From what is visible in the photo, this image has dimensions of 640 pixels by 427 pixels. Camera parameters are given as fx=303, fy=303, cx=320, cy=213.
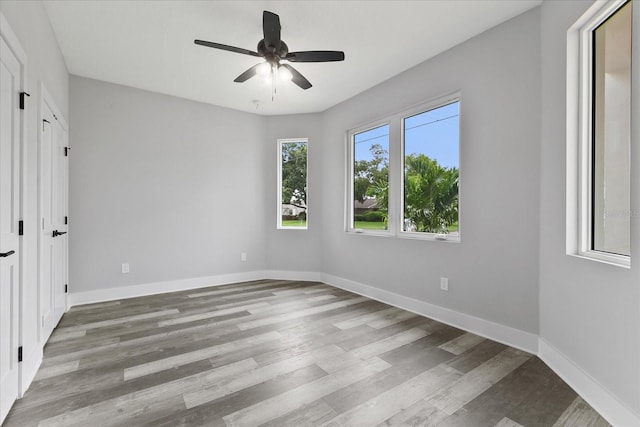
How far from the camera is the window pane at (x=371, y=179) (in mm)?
4027

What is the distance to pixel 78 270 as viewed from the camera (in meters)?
3.76

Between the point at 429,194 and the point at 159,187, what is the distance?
3.64 m

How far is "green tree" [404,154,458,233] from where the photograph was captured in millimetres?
3205

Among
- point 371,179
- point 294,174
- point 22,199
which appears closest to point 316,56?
point 371,179

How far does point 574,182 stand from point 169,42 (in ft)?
12.2

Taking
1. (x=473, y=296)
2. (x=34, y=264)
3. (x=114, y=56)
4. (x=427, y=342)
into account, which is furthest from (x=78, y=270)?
(x=473, y=296)

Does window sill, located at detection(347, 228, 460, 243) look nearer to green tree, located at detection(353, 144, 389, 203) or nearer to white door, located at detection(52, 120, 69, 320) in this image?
green tree, located at detection(353, 144, 389, 203)

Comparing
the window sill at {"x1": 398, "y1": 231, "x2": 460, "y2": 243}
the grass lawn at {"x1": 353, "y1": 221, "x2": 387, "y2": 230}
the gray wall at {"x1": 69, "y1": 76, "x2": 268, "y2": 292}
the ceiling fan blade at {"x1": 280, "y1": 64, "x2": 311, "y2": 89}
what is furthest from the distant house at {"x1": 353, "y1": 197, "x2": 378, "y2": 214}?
the ceiling fan blade at {"x1": 280, "y1": 64, "x2": 311, "y2": 89}

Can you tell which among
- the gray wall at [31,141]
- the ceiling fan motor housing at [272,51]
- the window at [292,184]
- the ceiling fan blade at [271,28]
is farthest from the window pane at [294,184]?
the gray wall at [31,141]

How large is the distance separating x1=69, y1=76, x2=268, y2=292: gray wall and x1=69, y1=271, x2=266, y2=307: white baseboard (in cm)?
7

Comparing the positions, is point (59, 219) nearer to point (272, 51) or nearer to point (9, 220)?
point (9, 220)

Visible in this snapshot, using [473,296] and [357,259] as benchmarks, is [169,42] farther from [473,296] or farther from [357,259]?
[473,296]

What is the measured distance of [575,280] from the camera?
2.04m

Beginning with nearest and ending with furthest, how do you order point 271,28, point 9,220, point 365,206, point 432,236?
point 9,220 < point 271,28 < point 432,236 < point 365,206
